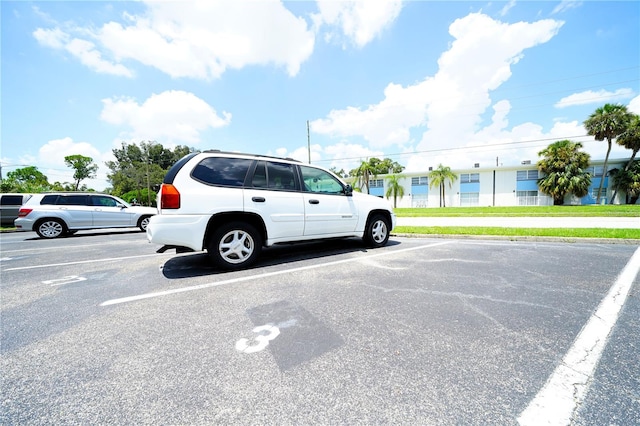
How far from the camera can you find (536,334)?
6.97 feet

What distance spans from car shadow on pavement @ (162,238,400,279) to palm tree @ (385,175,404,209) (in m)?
33.7

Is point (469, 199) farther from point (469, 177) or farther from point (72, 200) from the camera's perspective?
point (72, 200)

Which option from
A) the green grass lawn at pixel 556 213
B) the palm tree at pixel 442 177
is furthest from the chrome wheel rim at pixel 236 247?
the palm tree at pixel 442 177

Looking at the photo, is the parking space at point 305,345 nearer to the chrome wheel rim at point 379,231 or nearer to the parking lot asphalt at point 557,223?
the chrome wheel rim at point 379,231

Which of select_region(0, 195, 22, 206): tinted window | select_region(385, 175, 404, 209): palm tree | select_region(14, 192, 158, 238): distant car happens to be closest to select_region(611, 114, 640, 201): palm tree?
select_region(385, 175, 404, 209): palm tree

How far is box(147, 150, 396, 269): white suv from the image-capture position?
12.2ft

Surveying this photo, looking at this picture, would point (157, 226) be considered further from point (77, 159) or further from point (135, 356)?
point (77, 159)

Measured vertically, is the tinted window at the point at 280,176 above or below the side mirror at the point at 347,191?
above

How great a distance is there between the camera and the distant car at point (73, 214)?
29.3 feet

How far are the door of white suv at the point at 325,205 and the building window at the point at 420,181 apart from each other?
3686cm

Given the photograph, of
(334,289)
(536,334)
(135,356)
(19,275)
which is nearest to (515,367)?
(536,334)

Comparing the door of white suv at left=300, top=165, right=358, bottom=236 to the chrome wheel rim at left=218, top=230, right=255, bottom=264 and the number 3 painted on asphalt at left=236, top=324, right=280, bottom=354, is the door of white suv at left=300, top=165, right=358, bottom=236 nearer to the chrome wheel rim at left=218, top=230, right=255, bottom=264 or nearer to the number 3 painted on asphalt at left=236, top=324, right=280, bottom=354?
the chrome wheel rim at left=218, top=230, right=255, bottom=264

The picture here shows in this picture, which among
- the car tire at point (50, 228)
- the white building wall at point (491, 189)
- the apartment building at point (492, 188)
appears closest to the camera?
the car tire at point (50, 228)

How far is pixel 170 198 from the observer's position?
12.1 feet
